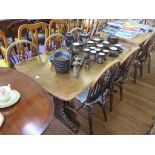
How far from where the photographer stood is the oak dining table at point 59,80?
59.7 inches

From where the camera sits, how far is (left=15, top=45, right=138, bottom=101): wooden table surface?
151 centimetres

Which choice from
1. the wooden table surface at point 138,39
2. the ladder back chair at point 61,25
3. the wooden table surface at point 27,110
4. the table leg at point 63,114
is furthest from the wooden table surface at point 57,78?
the ladder back chair at point 61,25

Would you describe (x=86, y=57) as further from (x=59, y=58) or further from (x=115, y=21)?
(x=115, y=21)

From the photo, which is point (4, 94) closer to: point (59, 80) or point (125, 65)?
point (59, 80)

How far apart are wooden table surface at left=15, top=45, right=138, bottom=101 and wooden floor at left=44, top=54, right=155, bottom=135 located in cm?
62

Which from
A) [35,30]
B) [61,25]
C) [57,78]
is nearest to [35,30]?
[35,30]

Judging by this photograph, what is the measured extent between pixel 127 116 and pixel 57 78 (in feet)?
3.72

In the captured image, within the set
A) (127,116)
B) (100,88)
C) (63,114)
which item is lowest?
(127,116)

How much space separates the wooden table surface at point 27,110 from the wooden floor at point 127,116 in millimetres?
694

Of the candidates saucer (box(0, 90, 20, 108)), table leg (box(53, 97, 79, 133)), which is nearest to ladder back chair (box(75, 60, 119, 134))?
table leg (box(53, 97, 79, 133))

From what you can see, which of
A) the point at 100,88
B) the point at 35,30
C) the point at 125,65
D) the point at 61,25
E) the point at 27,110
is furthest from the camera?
the point at 61,25

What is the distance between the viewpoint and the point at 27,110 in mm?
1218

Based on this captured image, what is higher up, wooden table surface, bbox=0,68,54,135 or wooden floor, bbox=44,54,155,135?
wooden table surface, bbox=0,68,54,135

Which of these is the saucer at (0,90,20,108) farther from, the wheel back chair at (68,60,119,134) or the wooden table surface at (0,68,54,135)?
the wheel back chair at (68,60,119,134)
